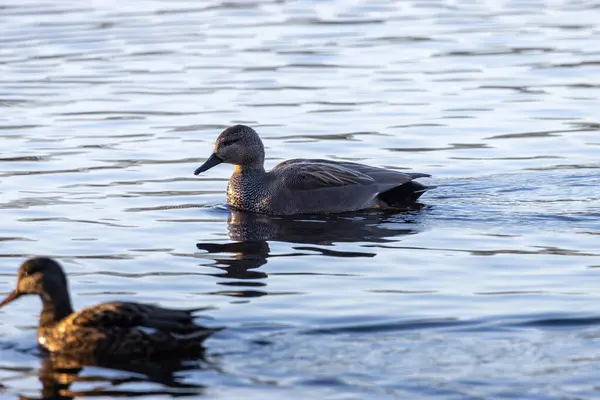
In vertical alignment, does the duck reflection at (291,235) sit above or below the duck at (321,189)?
below

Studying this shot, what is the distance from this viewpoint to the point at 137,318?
916 cm

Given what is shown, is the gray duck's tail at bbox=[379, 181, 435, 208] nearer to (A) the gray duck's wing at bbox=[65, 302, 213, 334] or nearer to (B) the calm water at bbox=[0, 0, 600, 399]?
(B) the calm water at bbox=[0, 0, 600, 399]

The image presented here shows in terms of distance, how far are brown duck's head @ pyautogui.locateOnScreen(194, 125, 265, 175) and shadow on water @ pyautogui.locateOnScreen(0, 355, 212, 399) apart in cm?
597

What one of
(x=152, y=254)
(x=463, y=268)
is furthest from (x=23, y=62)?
(x=463, y=268)

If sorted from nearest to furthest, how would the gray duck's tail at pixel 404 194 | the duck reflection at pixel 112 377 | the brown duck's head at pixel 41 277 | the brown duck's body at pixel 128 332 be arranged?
the duck reflection at pixel 112 377
the brown duck's body at pixel 128 332
the brown duck's head at pixel 41 277
the gray duck's tail at pixel 404 194

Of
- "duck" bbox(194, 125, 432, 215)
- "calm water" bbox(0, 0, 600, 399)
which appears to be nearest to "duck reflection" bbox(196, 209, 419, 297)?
"calm water" bbox(0, 0, 600, 399)

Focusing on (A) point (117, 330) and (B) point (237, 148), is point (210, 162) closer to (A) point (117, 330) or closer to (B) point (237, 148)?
(B) point (237, 148)

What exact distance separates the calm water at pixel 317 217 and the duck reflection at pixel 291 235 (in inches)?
1.7

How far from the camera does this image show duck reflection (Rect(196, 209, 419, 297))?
11.8 meters

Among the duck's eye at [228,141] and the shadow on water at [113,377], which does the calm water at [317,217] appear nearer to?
the shadow on water at [113,377]

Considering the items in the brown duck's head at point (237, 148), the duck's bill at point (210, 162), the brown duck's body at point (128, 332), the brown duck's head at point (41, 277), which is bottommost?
the brown duck's body at point (128, 332)

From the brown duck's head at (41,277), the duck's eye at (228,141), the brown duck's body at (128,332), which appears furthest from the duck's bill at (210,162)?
the brown duck's body at (128,332)

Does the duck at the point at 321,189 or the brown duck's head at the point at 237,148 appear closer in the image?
the duck at the point at 321,189

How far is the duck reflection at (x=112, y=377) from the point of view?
858 cm
